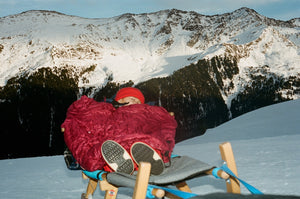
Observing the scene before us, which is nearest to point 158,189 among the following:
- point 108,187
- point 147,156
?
point 147,156

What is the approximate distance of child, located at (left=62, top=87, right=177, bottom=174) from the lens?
308 cm

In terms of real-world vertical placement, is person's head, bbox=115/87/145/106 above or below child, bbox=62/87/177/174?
above

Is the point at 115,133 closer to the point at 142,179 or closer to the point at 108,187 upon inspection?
the point at 108,187

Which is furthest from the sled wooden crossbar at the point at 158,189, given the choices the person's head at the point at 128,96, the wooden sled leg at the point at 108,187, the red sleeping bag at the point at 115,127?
the person's head at the point at 128,96

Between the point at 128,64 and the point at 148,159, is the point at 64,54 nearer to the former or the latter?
the point at 128,64

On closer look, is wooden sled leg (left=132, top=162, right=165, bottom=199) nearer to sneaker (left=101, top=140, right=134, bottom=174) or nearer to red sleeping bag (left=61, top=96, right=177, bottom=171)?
sneaker (left=101, top=140, right=134, bottom=174)

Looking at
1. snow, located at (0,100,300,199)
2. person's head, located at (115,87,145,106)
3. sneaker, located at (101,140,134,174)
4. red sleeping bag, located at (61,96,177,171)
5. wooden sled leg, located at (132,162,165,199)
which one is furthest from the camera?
snow, located at (0,100,300,199)

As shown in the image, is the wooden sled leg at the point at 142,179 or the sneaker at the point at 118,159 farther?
the sneaker at the point at 118,159

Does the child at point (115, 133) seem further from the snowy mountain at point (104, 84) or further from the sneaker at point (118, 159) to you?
the snowy mountain at point (104, 84)

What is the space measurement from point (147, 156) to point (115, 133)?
67 centimetres

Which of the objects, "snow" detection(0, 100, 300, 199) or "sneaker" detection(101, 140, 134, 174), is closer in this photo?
"sneaker" detection(101, 140, 134, 174)

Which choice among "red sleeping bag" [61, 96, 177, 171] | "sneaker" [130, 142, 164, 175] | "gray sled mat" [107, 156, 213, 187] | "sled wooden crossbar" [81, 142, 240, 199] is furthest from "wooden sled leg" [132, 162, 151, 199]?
"red sleeping bag" [61, 96, 177, 171]

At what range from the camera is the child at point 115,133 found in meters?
3.08

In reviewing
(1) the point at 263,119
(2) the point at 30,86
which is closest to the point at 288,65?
(2) the point at 30,86
